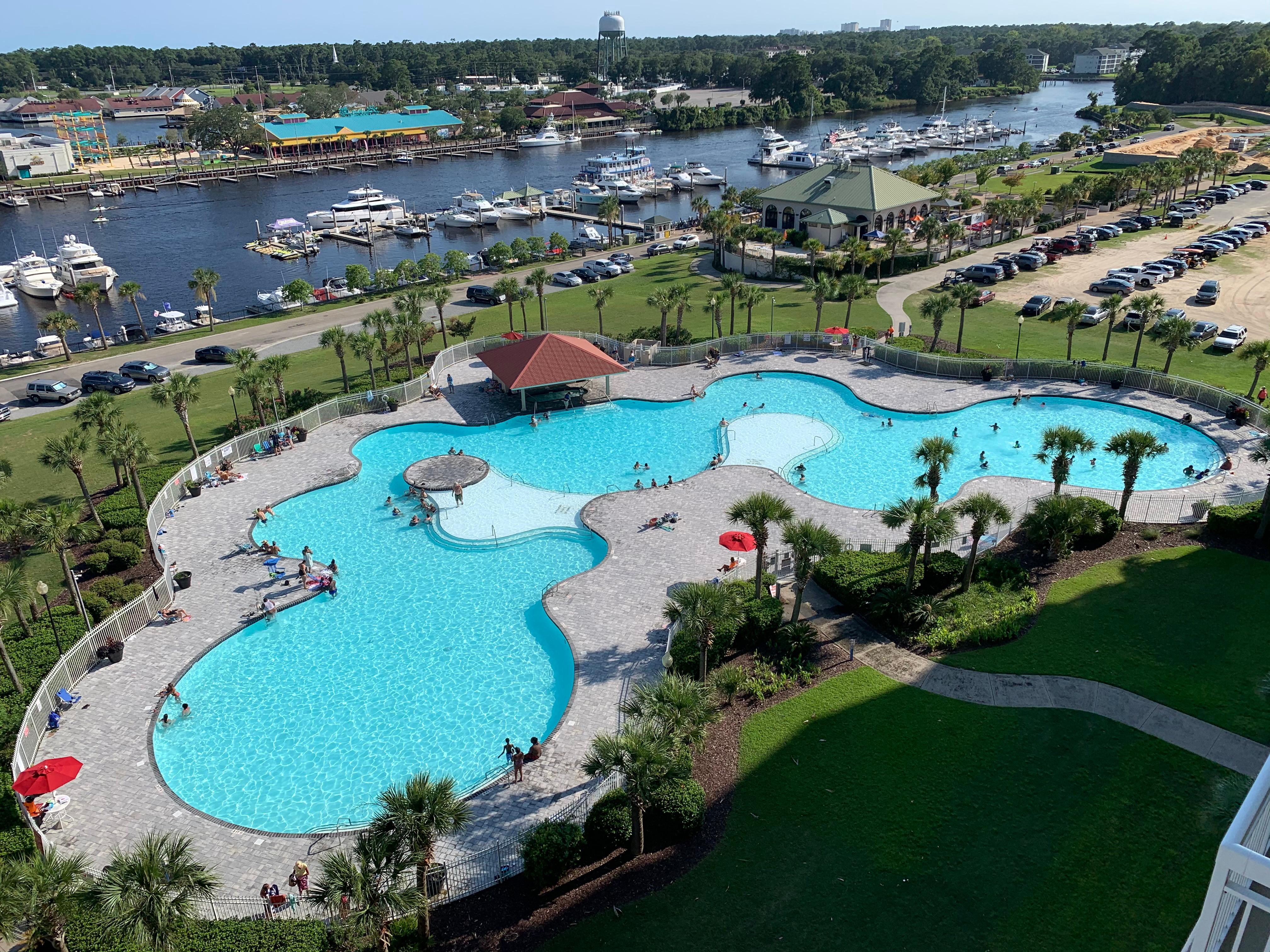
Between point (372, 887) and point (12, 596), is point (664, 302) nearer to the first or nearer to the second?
point (12, 596)

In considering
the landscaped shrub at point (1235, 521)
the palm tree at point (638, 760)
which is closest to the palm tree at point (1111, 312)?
the landscaped shrub at point (1235, 521)

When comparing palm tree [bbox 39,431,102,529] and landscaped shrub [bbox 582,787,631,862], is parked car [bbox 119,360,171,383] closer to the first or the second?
palm tree [bbox 39,431,102,529]

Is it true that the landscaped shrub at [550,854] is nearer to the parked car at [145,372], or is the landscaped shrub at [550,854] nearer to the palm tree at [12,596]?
the palm tree at [12,596]

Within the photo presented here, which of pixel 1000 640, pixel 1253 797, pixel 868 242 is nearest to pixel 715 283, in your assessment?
pixel 868 242

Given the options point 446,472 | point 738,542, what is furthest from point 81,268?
point 738,542

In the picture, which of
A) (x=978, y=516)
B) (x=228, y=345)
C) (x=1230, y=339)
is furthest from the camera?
(x=228, y=345)

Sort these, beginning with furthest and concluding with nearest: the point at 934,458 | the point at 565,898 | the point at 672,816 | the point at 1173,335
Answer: the point at 1173,335 → the point at 934,458 → the point at 672,816 → the point at 565,898

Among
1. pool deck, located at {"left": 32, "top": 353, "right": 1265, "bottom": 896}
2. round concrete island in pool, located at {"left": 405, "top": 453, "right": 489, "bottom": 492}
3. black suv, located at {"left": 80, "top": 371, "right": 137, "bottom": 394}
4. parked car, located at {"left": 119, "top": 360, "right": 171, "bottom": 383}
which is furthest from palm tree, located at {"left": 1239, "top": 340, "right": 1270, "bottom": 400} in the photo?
black suv, located at {"left": 80, "top": 371, "right": 137, "bottom": 394}
